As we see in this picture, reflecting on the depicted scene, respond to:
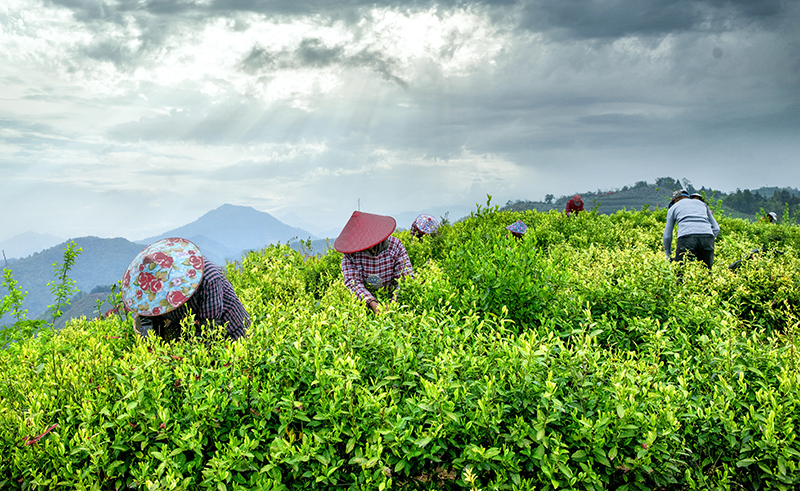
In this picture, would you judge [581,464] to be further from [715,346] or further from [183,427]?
[183,427]

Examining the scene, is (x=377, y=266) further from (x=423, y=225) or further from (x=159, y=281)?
(x=423, y=225)

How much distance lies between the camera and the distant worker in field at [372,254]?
4988 mm

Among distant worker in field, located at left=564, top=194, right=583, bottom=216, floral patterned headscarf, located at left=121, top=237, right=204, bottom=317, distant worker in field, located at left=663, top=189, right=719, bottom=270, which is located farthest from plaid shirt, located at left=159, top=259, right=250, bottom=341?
distant worker in field, located at left=564, top=194, right=583, bottom=216

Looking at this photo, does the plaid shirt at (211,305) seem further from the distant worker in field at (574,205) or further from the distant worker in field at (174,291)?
the distant worker in field at (574,205)

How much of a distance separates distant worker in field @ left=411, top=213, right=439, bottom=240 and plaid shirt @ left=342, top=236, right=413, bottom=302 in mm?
3740

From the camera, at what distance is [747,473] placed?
7.04 feet

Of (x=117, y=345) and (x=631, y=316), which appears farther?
(x=631, y=316)

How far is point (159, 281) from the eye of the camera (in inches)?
117

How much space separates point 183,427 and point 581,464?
6.73 feet

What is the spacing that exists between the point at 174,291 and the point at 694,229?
7680 millimetres

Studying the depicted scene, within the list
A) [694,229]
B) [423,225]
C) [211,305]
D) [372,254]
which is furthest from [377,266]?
[694,229]

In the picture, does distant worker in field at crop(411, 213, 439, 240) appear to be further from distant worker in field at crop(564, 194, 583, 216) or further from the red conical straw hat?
distant worker in field at crop(564, 194, 583, 216)

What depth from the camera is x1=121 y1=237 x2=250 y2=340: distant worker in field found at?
295cm

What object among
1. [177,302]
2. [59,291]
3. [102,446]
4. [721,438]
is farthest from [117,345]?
[721,438]
